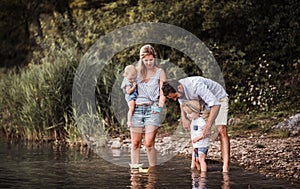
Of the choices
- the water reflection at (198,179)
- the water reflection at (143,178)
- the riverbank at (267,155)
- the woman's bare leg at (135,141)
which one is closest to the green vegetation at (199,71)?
the riverbank at (267,155)

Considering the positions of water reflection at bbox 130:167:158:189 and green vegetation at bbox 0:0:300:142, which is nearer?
water reflection at bbox 130:167:158:189

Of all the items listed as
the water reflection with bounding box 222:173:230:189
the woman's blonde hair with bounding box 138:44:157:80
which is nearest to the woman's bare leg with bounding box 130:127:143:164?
the woman's blonde hair with bounding box 138:44:157:80

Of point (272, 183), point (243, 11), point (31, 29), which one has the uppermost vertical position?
point (31, 29)

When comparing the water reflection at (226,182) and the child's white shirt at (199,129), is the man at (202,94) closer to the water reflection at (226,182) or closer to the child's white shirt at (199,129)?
the child's white shirt at (199,129)

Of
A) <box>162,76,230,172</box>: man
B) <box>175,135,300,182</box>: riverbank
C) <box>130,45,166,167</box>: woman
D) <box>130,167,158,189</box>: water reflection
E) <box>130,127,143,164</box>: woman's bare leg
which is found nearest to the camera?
<box>130,167,158,189</box>: water reflection

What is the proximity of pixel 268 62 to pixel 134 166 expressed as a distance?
24.4 ft

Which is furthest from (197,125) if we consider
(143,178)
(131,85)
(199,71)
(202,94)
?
(199,71)

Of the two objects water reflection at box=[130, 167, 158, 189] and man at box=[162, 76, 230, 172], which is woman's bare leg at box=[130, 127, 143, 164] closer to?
water reflection at box=[130, 167, 158, 189]

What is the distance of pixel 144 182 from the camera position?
28.0ft

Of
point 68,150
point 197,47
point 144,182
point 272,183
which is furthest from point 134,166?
point 197,47

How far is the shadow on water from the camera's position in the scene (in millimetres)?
8312

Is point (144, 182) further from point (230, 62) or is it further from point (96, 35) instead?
point (96, 35)

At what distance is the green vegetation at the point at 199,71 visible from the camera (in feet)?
49.6

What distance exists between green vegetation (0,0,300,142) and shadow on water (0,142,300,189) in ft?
10.9
